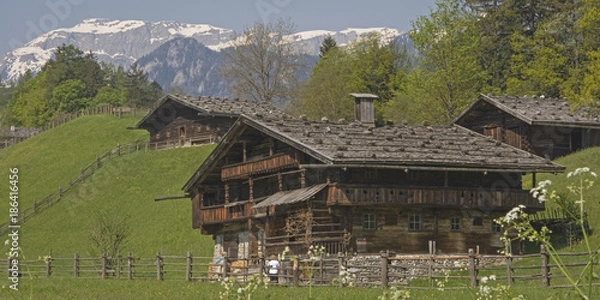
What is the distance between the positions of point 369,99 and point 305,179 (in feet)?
22.0

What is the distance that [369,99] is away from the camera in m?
41.2

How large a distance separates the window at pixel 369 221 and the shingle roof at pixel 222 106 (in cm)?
2995

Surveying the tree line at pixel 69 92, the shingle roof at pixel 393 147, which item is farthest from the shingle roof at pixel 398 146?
the tree line at pixel 69 92

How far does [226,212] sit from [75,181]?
27.5 meters

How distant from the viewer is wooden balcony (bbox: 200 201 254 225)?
3884 cm

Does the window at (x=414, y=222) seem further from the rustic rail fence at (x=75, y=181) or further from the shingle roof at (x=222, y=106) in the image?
the rustic rail fence at (x=75, y=181)

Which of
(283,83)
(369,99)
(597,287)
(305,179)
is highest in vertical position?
(283,83)

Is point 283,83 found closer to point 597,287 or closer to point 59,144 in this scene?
point 59,144

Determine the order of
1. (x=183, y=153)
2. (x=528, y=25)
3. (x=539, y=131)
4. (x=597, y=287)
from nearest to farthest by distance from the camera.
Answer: (x=597, y=287), (x=539, y=131), (x=183, y=153), (x=528, y=25)

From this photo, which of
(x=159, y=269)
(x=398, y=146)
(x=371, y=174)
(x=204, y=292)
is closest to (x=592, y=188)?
(x=398, y=146)

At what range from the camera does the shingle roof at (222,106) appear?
64.3 meters

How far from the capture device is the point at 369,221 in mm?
34812

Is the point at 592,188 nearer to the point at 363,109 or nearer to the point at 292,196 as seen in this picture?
the point at 363,109

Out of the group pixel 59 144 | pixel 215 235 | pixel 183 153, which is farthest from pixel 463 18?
pixel 59 144
